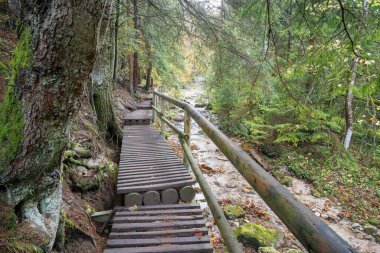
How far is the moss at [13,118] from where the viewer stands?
6.65 feet

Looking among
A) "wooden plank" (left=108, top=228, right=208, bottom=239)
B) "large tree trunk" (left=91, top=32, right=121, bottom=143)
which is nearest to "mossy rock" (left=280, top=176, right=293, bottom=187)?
"large tree trunk" (left=91, top=32, right=121, bottom=143)

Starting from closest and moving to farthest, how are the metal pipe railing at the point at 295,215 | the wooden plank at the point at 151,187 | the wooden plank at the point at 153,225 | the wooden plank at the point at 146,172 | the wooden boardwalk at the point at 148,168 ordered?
1. the metal pipe railing at the point at 295,215
2. the wooden plank at the point at 153,225
3. the wooden plank at the point at 151,187
4. the wooden boardwalk at the point at 148,168
5. the wooden plank at the point at 146,172

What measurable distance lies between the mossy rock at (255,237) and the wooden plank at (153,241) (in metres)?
3.17

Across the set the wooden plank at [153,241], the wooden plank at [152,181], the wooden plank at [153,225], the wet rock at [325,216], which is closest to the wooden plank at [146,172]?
the wooden plank at [152,181]

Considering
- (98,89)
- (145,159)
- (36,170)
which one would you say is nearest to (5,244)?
(36,170)

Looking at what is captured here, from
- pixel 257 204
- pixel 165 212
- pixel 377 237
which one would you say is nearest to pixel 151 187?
pixel 165 212

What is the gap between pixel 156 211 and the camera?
10.8 feet

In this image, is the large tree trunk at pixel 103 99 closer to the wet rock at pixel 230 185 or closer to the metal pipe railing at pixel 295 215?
the wet rock at pixel 230 185

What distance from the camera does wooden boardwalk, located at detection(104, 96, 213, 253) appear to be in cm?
262

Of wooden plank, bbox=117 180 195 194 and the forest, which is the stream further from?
wooden plank, bbox=117 180 195 194

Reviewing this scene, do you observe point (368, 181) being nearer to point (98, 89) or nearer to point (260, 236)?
point (260, 236)

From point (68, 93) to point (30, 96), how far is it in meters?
0.26

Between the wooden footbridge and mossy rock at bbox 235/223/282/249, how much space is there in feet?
7.34

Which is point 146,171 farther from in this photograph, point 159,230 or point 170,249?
point 170,249
